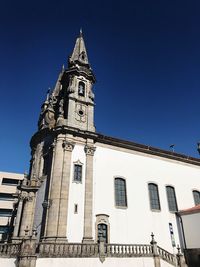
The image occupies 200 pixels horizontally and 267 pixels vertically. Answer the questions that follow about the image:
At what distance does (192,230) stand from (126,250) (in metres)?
8.56

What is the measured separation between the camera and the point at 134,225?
1873 cm

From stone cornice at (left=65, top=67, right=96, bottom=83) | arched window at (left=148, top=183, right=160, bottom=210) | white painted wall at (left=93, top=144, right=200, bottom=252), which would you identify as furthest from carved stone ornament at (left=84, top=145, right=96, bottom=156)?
Answer: stone cornice at (left=65, top=67, right=96, bottom=83)

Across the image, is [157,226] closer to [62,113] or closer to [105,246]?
[105,246]

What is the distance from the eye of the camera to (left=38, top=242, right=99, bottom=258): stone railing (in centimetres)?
1259

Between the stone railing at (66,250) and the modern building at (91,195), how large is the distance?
51 millimetres

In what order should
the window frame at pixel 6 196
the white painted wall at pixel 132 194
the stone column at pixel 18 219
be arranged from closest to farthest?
the white painted wall at pixel 132 194
the stone column at pixel 18 219
the window frame at pixel 6 196

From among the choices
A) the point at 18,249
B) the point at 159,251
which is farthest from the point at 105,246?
the point at 18,249

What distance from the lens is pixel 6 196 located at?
3994 centimetres

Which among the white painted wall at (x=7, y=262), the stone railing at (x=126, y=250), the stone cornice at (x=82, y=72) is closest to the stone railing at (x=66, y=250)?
the stone railing at (x=126, y=250)

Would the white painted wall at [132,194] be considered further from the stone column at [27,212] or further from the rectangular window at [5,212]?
the rectangular window at [5,212]

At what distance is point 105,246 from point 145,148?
11.9 metres

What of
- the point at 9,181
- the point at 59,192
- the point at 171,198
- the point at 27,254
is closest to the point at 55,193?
the point at 59,192

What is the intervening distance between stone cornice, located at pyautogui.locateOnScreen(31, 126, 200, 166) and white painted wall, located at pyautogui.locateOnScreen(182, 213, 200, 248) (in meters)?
6.77

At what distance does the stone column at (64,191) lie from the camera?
15.9m
